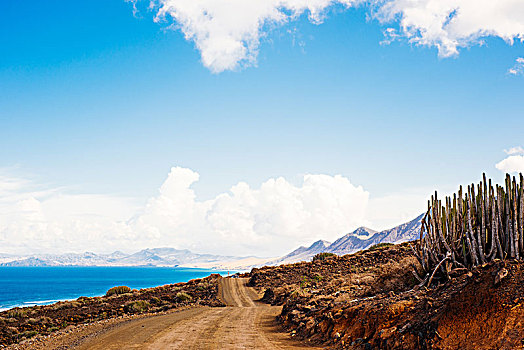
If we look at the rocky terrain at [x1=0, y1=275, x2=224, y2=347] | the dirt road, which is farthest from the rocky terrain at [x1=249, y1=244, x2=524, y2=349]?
the rocky terrain at [x1=0, y1=275, x2=224, y2=347]

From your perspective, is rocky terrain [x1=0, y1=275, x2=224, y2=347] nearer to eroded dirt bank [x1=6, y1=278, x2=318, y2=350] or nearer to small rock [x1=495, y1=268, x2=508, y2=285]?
eroded dirt bank [x1=6, y1=278, x2=318, y2=350]

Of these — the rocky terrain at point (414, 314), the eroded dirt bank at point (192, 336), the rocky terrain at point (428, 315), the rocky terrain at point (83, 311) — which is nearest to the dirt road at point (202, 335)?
the eroded dirt bank at point (192, 336)

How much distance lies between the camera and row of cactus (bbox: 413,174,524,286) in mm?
12531

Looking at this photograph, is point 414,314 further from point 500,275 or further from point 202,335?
point 202,335

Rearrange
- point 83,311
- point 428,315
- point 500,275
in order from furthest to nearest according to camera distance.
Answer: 1. point 83,311
2. point 428,315
3. point 500,275

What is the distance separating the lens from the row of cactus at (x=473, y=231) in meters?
12.5

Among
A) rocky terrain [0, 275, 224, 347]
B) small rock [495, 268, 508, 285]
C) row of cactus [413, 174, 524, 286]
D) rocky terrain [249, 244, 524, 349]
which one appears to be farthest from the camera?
rocky terrain [0, 275, 224, 347]

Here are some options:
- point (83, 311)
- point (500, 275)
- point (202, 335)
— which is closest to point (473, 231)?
point (500, 275)

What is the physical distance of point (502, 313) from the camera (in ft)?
28.2

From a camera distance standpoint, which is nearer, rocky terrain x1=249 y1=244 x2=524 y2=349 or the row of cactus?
rocky terrain x1=249 y1=244 x2=524 y2=349

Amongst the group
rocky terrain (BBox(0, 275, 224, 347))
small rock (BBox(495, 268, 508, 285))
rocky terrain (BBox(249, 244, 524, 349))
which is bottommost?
rocky terrain (BBox(249, 244, 524, 349))

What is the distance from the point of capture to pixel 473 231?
1348cm

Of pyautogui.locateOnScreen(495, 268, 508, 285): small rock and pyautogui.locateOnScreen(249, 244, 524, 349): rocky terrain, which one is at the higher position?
pyautogui.locateOnScreen(495, 268, 508, 285): small rock

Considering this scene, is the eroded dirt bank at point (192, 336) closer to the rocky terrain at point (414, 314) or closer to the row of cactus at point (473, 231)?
the rocky terrain at point (414, 314)
